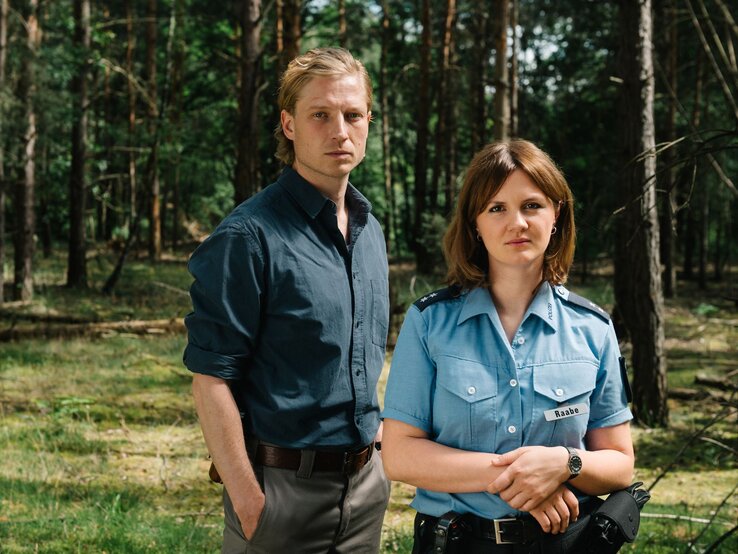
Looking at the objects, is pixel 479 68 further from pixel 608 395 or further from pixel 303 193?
pixel 608 395

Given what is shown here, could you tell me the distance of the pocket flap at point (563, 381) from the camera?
7.18 feet

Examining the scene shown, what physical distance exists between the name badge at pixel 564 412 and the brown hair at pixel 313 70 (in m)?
1.29

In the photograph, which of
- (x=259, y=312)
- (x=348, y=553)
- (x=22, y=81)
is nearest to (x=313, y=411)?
(x=259, y=312)

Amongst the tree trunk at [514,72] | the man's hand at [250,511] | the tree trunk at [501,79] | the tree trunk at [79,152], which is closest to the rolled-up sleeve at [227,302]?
the man's hand at [250,511]

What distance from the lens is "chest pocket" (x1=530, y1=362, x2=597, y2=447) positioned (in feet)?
7.18

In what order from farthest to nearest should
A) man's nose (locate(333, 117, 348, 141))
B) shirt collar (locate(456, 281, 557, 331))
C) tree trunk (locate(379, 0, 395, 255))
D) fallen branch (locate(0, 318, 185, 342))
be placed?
tree trunk (locate(379, 0, 395, 255)), fallen branch (locate(0, 318, 185, 342)), man's nose (locate(333, 117, 348, 141)), shirt collar (locate(456, 281, 557, 331))

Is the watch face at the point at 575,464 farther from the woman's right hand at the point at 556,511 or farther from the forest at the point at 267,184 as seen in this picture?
the forest at the point at 267,184

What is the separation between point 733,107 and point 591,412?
6.17 feet

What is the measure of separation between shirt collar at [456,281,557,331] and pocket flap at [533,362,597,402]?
12 cm

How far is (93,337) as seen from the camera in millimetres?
12750

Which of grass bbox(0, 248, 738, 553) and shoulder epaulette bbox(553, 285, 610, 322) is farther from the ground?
shoulder epaulette bbox(553, 285, 610, 322)

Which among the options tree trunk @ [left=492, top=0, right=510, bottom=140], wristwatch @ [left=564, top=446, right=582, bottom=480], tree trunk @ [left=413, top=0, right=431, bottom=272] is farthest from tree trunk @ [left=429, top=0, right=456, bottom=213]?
wristwatch @ [left=564, top=446, right=582, bottom=480]

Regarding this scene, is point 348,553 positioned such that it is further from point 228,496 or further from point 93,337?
point 93,337

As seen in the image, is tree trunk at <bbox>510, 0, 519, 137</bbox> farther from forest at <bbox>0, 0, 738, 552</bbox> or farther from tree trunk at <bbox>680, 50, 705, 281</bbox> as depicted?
tree trunk at <bbox>680, 50, 705, 281</bbox>
